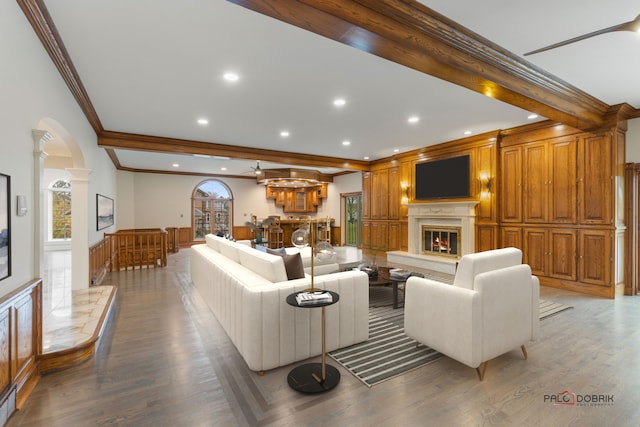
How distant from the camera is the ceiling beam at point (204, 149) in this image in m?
5.55

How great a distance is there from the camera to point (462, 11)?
2297 millimetres

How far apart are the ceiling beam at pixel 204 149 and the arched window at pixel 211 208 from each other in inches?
198

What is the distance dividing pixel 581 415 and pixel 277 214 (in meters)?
11.2

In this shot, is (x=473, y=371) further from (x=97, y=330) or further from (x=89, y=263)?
(x=89, y=263)

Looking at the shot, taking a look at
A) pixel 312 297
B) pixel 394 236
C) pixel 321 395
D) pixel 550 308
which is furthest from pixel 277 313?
pixel 394 236

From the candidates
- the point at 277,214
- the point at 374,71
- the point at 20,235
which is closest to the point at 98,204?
the point at 20,235

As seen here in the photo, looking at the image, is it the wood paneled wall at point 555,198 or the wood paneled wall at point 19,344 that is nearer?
the wood paneled wall at point 19,344

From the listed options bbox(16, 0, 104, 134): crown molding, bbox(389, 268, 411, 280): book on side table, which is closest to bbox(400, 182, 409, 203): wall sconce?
bbox(389, 268, 411, 280): book on side table

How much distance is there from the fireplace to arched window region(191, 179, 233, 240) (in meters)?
7.28

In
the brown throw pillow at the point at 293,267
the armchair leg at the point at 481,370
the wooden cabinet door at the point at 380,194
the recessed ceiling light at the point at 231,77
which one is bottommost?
the armchair leg at the point at 481,370

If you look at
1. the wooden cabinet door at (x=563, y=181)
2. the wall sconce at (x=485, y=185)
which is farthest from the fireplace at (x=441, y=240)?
the wooden cabinet door at (x=563, y=181)

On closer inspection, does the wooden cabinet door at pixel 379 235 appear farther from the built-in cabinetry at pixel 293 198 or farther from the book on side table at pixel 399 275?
the book on side table at pixel 399 275

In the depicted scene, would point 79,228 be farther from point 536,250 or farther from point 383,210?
point 536,250

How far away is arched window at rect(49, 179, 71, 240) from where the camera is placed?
9367mm
